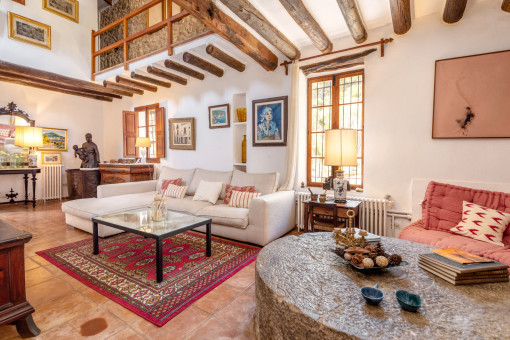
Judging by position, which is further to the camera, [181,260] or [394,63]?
[394,63]

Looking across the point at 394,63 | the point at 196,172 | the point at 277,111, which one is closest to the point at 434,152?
the point at 394,63

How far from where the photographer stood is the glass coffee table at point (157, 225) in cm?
216

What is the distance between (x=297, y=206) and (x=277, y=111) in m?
1.52

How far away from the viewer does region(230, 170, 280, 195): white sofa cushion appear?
142 inches

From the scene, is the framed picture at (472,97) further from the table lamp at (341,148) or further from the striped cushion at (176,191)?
the striped cushion at (176,191)

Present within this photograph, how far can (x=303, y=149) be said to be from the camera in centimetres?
383

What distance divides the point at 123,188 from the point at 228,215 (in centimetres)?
231

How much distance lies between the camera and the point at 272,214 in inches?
121

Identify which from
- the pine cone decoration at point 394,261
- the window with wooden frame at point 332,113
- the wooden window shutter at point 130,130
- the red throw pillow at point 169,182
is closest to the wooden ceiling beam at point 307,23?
the window with wooden frame at point 332,113

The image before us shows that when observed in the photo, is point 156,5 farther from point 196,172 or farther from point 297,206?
point 297,206

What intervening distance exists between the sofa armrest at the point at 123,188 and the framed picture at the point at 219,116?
1.65 meters

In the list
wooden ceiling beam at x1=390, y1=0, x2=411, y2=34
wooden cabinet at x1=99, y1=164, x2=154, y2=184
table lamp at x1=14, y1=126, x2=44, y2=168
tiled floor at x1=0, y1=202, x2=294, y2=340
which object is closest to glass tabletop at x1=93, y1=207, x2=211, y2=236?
tiled floor at x1=0, y1=202, x2=294, y2=340

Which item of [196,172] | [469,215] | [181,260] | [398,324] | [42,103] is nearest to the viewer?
[398,324]

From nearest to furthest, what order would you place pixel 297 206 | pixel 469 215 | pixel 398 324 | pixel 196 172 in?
pixel 398 324
pixel 469 215
pixel 297 206
pixel 196 172
